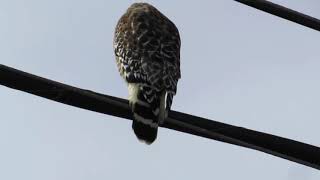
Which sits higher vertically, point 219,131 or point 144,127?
point 219,131

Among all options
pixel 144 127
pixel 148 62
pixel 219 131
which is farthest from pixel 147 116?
pixel 219 131

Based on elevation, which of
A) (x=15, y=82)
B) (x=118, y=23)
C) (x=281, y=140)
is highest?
(x=15, y=82)

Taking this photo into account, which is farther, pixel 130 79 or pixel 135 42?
pixel 135 42

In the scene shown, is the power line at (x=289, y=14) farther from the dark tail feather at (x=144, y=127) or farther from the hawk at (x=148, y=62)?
the dark tail feather at (x=144, y=127)

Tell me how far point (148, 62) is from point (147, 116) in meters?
1.37

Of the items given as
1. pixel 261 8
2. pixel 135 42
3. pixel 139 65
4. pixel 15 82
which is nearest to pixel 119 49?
pixel 135 42

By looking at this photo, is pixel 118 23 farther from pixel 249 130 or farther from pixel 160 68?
pixel 249 130

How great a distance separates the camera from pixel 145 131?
7.30m

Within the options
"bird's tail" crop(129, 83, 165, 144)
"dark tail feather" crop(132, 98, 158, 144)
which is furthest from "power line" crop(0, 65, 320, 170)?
"dark tail feather" crop(132, 98, 158, 144)

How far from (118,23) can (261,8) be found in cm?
423

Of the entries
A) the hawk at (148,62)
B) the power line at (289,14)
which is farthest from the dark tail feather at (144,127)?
the power line at (289,14)

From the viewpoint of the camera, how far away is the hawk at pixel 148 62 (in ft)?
24.1

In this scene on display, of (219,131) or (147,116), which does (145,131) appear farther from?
(219,131)

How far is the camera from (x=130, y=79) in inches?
334
